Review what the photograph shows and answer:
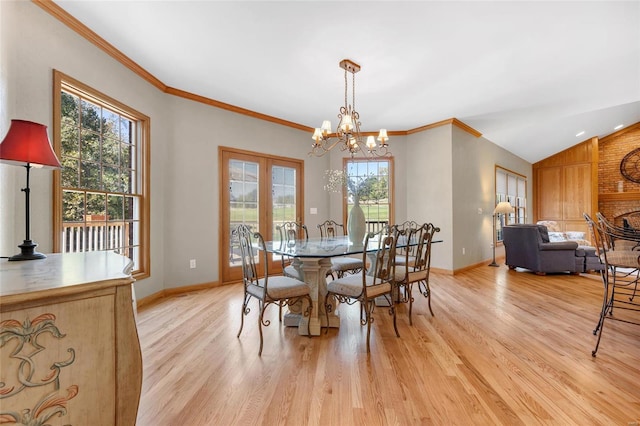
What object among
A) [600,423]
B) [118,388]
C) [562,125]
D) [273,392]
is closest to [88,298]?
[118,388]

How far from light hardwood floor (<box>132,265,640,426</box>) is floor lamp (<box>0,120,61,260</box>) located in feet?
3.41

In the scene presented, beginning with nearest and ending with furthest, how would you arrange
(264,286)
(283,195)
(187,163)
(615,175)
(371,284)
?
(264,286) → (371,284) → (187,163) → (283,195) → (615,175)

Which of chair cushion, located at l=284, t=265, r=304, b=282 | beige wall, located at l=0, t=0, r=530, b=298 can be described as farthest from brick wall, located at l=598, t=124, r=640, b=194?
chair cushion, located at l=284, t=265, r=304, b=282

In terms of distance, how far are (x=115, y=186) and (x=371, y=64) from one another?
121 inches

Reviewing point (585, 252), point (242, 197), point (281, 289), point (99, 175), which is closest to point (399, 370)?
point (281, 289)

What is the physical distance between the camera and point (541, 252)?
5.14 meters

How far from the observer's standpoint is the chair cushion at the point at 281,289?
2373 mm

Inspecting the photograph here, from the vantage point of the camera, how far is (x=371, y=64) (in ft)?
10.3

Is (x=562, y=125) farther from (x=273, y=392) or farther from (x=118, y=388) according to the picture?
(x=118, y=388)

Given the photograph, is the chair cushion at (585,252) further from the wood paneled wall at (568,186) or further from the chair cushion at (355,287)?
the chair cushion at (355,287)

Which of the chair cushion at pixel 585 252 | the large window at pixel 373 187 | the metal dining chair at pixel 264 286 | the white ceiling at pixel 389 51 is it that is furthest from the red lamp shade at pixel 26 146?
the chair cushion at pixel 585 252

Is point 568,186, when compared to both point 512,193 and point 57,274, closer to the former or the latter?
point 512,193

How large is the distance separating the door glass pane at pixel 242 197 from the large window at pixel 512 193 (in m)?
5.77

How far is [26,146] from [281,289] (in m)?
1.77
